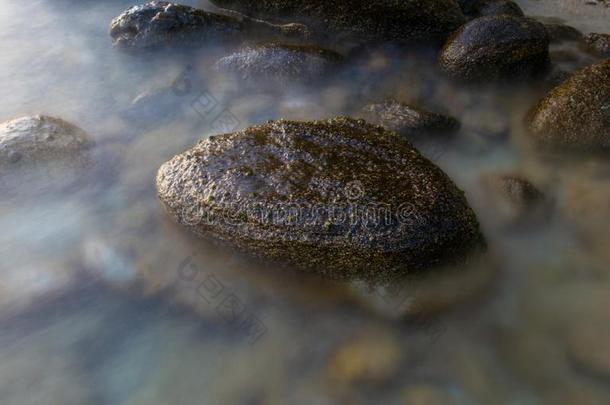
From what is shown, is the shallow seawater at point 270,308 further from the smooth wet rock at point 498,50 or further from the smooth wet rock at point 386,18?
the smooth wet rock at point 386,18

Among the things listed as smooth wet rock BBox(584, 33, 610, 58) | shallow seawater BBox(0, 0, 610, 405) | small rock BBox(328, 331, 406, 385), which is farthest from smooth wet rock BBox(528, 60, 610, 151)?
small rock BBox(328, 331, 406, 385)

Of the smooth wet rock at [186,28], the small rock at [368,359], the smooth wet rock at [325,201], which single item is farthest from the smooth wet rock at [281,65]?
the small rock at [368,359]

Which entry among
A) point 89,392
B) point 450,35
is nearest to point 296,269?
point 89,392

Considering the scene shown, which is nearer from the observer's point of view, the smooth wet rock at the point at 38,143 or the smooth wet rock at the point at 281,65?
the smooth wet rock at the point at 38,143

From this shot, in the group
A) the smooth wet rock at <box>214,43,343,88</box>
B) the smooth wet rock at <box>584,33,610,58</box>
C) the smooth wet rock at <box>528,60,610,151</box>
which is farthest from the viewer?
the smooth wet rock at <box>584,33,610,58</box>

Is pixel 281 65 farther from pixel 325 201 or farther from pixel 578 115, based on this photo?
pixel 578 115

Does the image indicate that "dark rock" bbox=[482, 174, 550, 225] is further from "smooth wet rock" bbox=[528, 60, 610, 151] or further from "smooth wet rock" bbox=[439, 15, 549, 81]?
"smooth wet rock" bbox=[439, 15, 549, 81]

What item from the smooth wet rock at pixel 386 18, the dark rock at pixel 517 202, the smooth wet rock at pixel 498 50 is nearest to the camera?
the dark rock at pixel 517 202

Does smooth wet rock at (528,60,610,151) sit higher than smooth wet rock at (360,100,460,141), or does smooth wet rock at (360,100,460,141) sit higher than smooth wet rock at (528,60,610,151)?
smooth wet rock at (528,60,610,151)
